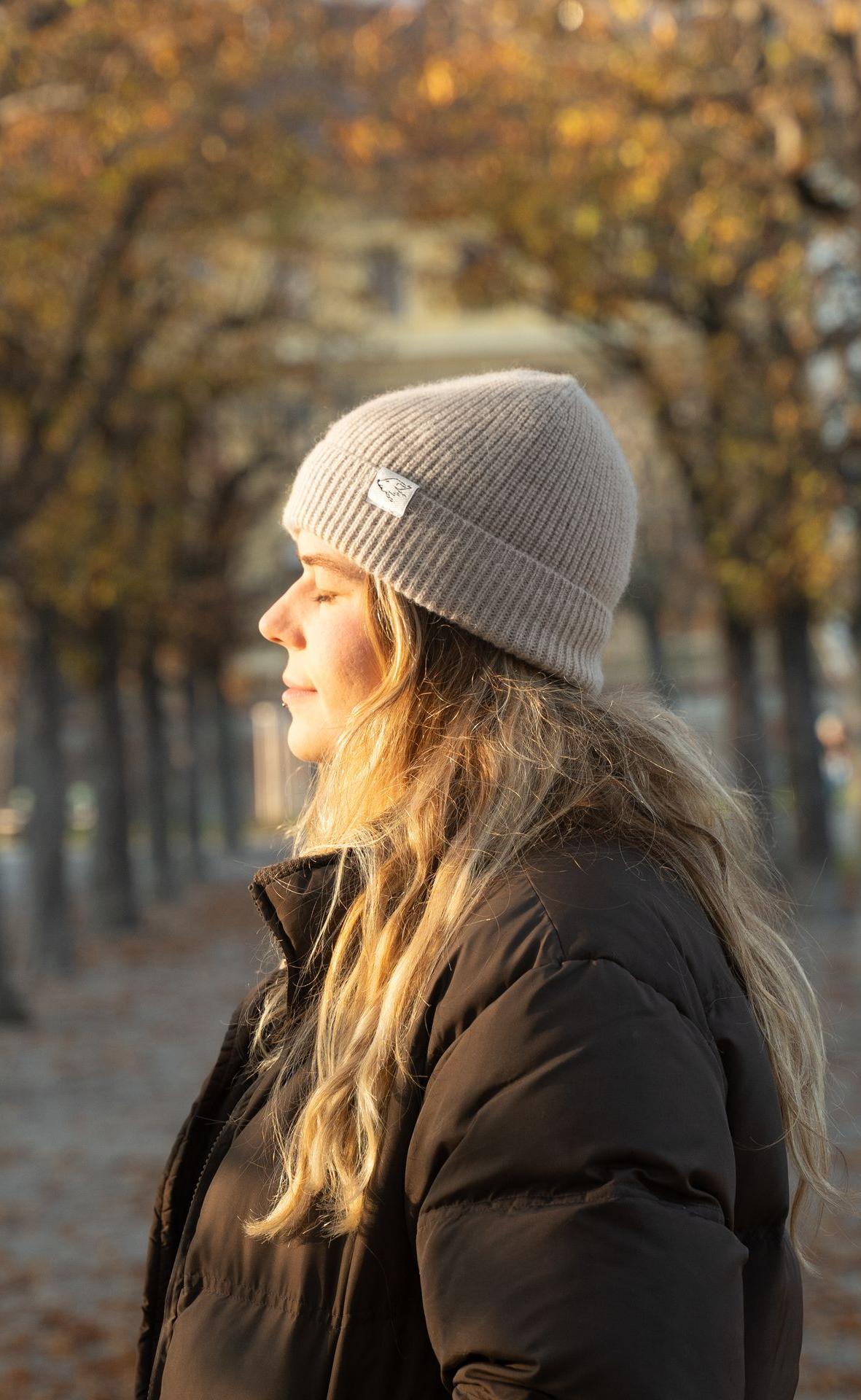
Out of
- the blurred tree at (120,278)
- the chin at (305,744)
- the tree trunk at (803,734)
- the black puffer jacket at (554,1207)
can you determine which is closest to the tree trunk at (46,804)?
the blurred tree at (120,278)

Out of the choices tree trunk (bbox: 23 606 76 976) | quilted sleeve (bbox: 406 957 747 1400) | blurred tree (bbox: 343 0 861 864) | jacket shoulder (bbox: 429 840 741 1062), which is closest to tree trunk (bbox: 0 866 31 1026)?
tree trunk (bbox: 23 606 76 976)

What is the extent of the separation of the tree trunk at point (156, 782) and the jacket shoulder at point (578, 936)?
2043 centimetres

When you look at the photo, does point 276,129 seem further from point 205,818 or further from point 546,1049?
point 205,818

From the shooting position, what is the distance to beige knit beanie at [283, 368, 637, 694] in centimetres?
186

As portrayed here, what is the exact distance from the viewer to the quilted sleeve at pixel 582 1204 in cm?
129

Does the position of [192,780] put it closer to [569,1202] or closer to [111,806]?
[111,806]

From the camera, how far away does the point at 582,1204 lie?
1329 millimetres

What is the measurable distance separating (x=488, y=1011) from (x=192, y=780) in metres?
24.8

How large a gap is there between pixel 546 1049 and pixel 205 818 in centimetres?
4434

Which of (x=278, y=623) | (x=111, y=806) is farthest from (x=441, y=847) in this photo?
(x=111, y=806)

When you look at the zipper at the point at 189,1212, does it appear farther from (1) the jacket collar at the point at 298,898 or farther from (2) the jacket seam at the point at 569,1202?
(2) the jacket seam at the point at 569,1202

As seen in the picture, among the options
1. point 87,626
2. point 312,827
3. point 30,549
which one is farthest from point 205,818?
point 312,827

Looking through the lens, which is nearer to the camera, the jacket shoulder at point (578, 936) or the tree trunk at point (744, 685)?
the jacket shoulder at point (578, 936)

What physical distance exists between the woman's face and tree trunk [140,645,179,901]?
1999 centimetres
